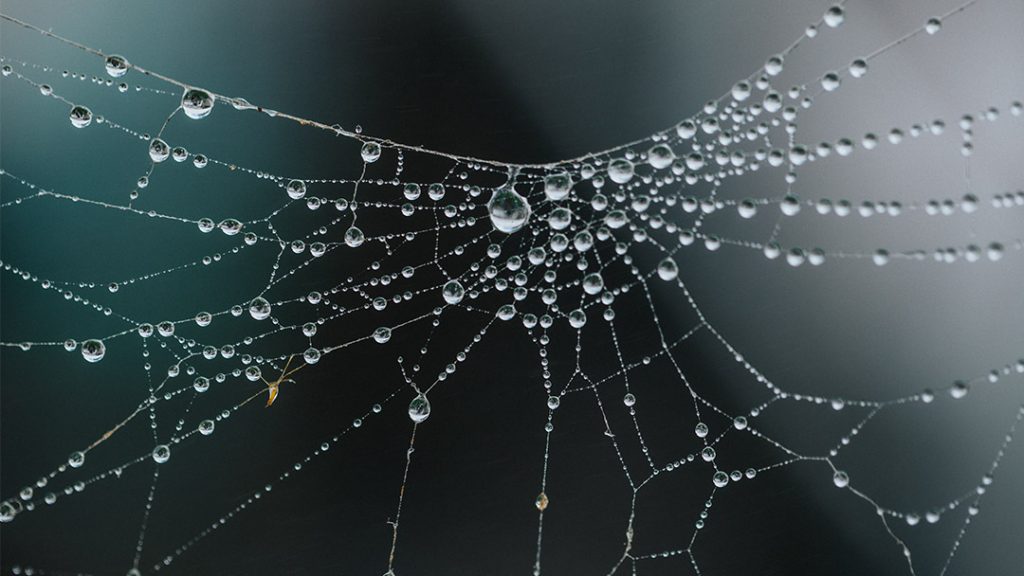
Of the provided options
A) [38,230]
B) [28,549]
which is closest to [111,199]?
[38,230]

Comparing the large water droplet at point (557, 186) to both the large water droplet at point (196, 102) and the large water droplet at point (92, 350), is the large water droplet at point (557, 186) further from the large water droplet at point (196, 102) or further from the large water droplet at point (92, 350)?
the large water droplet at point (92, 350)

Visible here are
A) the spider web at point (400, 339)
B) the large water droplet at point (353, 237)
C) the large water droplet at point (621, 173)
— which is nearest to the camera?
the large water droplet at point (621, 173)

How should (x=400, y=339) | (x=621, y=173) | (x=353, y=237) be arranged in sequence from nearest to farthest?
(x=621, y=173) < (x=353, y=237) < (x=400, y=339)

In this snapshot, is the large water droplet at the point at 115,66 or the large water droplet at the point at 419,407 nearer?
the large water droplet at the point at 115,66

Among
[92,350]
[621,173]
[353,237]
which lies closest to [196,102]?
[353,237]

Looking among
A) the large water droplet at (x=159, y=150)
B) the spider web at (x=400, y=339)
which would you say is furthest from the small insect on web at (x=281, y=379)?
the large water droplet at (x=159, y=150)

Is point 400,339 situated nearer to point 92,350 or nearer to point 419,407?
point 419,407

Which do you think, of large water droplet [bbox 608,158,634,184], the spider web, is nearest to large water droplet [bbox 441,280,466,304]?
the spider web

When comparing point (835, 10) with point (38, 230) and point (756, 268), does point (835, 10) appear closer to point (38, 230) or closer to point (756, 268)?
point (756, 268)

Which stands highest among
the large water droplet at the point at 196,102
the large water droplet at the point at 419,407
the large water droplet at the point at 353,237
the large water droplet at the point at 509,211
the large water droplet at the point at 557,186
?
the large water droplet at the point at 196,102
